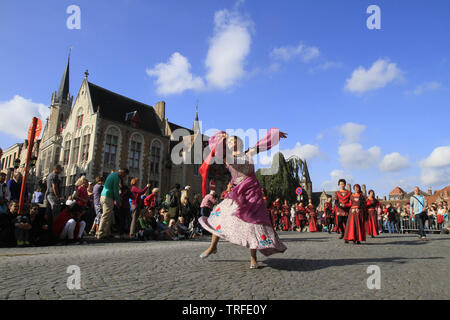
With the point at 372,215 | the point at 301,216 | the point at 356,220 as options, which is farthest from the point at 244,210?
the point at 301,216

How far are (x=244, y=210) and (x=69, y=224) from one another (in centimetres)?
584

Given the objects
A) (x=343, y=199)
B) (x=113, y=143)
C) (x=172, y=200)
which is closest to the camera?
(x=343, y=199)

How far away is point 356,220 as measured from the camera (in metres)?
10.1

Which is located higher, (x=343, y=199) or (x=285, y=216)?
(x=343, y=199)

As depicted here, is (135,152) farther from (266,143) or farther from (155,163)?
(266,143)

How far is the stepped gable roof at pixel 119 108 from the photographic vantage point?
34031mm

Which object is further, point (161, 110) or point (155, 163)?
point (161, 110)

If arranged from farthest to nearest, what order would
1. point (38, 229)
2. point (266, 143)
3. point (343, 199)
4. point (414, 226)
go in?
point (414, 226)
point (343, 199)
point (38, 229)
point (266, 143)

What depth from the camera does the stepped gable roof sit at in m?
34.0

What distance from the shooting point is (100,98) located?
1369 inches

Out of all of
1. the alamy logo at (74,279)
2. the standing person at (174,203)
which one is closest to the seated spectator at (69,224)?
the standing person at (174,203)

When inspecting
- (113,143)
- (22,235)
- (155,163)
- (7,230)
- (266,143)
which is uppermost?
(113,143)

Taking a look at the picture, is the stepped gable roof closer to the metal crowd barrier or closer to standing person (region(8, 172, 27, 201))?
standing person (region(8, 172, 27, 201))

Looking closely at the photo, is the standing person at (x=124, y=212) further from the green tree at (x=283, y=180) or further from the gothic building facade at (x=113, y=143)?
the green tree at (x=283, y=180)
